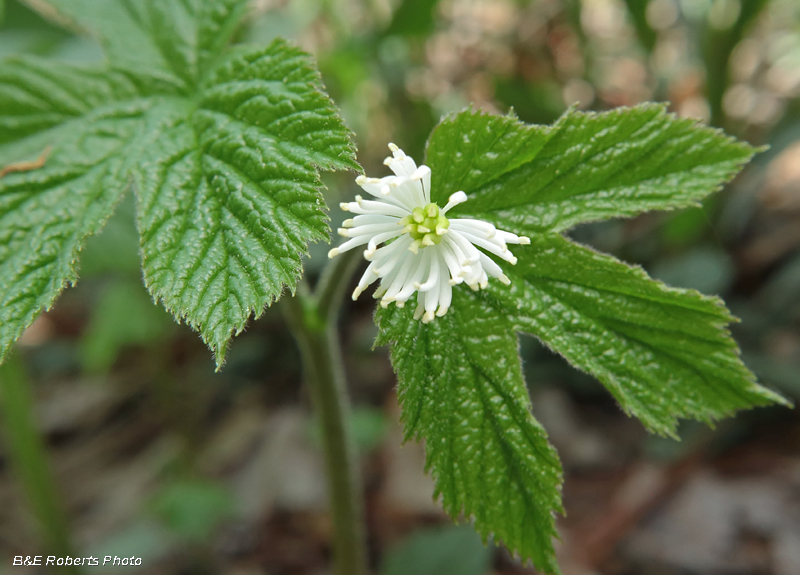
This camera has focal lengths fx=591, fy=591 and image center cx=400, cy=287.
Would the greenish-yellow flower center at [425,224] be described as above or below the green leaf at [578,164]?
below

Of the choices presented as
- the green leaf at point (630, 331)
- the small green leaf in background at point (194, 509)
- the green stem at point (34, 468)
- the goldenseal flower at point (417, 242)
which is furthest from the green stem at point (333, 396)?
the green stem at point (34, 468)

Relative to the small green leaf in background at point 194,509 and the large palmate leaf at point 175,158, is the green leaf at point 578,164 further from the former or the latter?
the small green leaf in background at point 194,509

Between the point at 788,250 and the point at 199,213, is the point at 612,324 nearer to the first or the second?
the point at 199,213

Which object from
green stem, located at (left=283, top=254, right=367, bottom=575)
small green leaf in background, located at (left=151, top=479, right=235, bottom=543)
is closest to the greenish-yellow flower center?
green stem, located at (left=283, top=254, right=367, bottom=575)

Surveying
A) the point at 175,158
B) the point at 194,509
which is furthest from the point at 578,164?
the point at 194,509

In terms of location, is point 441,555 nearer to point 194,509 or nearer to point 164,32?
point 194,509
